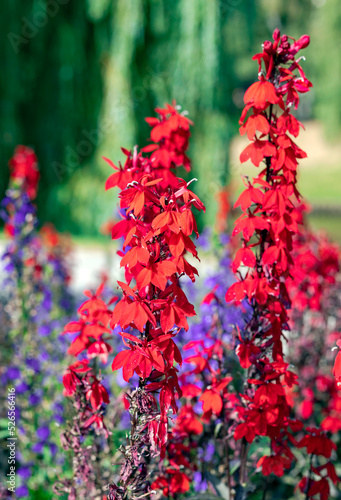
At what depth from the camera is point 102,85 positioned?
342 inches

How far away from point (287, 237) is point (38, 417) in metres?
1.98

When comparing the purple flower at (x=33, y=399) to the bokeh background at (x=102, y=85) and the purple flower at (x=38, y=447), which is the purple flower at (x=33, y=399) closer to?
the purple flower at (x=38, y=447)

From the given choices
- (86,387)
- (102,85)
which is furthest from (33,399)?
(102,85)

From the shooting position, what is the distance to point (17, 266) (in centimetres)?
290

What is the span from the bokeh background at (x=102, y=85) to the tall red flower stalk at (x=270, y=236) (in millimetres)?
5838

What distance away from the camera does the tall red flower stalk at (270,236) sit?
145 centimetres

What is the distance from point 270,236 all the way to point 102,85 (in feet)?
25.3

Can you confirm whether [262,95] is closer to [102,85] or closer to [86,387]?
[86,387]

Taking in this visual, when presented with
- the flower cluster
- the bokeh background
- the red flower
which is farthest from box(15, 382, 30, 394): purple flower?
the bokeh background

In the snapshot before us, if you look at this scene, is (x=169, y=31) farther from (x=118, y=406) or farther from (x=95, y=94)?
(x=118, y=406)

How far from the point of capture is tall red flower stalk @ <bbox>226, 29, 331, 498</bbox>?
1445 mm

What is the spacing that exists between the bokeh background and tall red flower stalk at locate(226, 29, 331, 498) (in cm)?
584

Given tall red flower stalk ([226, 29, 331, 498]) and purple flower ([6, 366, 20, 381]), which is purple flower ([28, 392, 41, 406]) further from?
tall red flower stalk ([226, 29, 331, 498])

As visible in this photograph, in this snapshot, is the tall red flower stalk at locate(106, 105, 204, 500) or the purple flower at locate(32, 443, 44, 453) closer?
the tall red flower stalk at locate(106, 105, 204, 500)
